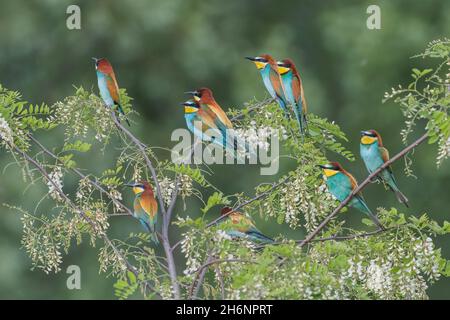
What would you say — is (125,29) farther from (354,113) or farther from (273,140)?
(273,140)

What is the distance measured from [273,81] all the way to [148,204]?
0.84m

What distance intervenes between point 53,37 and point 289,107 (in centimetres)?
645

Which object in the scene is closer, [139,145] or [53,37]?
[139,145]

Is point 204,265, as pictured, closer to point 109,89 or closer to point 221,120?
point 221,120

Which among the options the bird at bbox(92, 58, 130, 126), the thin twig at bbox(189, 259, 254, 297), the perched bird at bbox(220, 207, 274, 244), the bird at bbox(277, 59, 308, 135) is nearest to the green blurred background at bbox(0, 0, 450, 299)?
the bird at bbox(92, 58, 130, 126)

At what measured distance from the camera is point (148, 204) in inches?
140

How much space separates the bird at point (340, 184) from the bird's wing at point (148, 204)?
55cm

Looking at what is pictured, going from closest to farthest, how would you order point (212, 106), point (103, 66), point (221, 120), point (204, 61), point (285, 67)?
1. point (221, 120)
2. point (212, 106)
3. point (285, 67)
4. point (103, 66)
5. point (204, 61)

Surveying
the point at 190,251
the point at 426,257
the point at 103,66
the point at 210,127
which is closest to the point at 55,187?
the point at 190,251

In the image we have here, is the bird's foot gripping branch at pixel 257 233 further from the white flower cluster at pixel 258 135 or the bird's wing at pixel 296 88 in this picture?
the bird's wing at pixel 296 88

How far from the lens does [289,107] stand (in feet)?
13.1

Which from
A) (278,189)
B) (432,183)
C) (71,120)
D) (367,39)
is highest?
(367,39)

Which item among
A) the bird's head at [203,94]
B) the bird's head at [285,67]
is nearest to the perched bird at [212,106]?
the bird's head at [203,94]

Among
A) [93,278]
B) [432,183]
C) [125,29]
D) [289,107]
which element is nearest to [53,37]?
[125,29]
